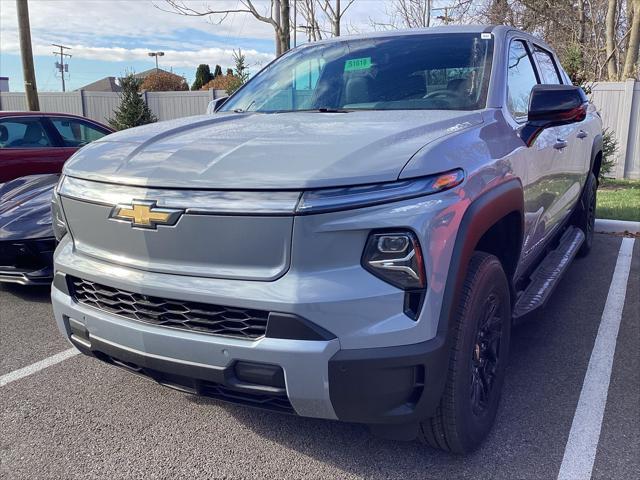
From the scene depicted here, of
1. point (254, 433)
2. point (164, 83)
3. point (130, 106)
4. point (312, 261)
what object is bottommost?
point (254, 433)

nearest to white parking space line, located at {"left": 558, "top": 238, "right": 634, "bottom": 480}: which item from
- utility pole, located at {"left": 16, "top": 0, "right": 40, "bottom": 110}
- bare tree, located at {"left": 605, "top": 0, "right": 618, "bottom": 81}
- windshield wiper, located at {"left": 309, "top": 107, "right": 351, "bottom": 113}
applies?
windshield wiper, located at {"left": 309, "top": 107, "right": 351, "bottom": 113}

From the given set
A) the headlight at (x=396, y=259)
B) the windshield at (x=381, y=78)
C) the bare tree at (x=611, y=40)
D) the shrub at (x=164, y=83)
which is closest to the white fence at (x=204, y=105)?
the bare tree at (x=611, y=40)

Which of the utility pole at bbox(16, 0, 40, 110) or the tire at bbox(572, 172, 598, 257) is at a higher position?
the utility pole at bbox(16, 0, 40, 110)

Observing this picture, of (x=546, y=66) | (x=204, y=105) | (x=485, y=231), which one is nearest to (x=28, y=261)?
(x=485, y=231)

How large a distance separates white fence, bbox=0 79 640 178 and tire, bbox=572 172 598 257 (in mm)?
8622

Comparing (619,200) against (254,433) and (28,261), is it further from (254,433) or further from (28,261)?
(28,261)

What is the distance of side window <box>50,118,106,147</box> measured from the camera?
26.9ft

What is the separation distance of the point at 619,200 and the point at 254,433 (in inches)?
321

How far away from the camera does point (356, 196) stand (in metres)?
2.00

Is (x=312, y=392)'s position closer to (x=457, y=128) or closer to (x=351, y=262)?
(x=351, y=262)

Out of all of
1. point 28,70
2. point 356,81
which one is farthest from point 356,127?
point 28,70

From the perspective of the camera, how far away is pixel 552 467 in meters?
2.50

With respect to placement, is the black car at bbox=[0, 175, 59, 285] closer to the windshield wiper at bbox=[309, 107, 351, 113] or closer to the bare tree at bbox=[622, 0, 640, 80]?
the windshield wiper at bbox=[309, 107, 351, 113]

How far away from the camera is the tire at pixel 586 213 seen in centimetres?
532
